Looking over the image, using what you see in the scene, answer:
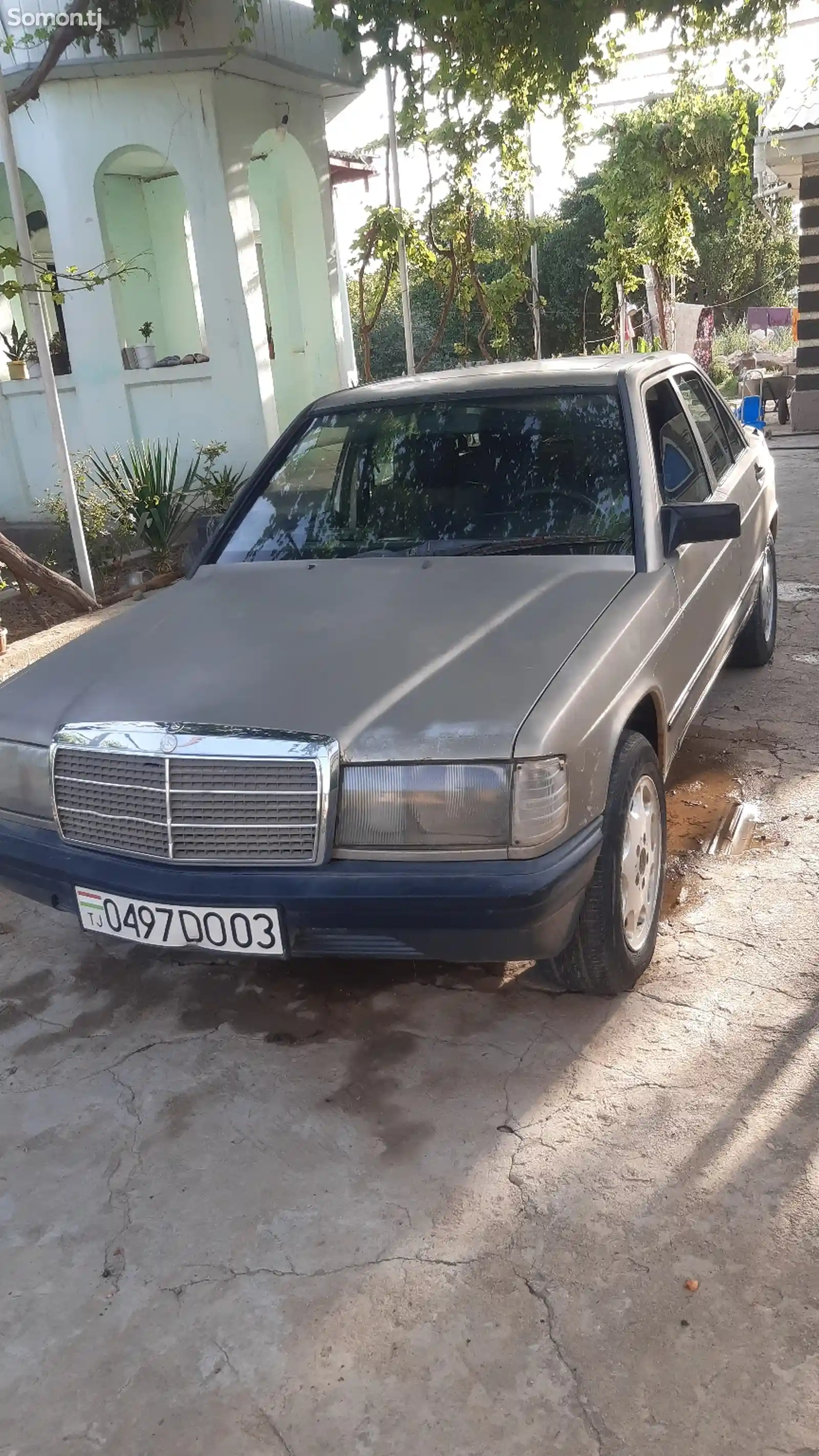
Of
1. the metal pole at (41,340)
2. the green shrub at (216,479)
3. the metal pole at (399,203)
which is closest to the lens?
the metal pole at (41,340)

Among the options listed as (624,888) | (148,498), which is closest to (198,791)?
(624,888)

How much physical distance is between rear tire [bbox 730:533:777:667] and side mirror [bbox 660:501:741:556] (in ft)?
6.31

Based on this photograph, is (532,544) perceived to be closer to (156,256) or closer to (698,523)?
(698,523)

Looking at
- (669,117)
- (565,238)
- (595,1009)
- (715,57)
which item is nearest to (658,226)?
(669,117)

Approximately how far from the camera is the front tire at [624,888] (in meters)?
2.70

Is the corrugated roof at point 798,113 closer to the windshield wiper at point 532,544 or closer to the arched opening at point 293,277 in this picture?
the arched opening at point 293,277

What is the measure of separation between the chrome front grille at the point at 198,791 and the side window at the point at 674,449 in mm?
1618

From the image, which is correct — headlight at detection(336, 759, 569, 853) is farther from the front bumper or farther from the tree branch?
the tree branch

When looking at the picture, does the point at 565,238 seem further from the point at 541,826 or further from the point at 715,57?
the point at 541,826

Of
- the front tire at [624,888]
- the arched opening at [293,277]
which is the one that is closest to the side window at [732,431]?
the front tire at [624,888]

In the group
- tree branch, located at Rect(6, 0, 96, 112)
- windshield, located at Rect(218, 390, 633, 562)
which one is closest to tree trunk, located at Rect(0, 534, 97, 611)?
tree branch, located at Rect(6, 0, 96, 112)

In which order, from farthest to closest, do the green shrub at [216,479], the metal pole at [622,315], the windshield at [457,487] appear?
the metal pole at [622,315]
the green shrub at [216,479]
the windshield at [457,487]

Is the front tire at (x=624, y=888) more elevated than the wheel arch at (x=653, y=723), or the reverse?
the wheel arch at (x=653, y=723)

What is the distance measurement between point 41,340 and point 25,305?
401cm
